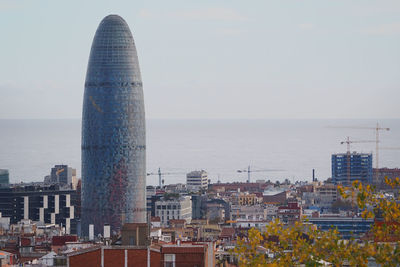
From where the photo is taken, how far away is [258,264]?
24.9 m

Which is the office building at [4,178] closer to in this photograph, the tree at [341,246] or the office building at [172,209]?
the office building at [172,209]

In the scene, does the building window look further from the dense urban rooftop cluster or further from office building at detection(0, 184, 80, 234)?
office building at detection(0, 184, 80, 234)

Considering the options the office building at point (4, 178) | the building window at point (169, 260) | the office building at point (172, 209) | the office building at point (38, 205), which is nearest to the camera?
the building window at point (169, 260)

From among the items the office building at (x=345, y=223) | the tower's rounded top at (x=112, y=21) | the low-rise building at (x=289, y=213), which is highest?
the tower's rounded top at (x=112, y=21)

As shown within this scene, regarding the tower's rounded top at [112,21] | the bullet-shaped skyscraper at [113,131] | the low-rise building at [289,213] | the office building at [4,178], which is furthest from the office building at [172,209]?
the tower's rounded top at [112,21]

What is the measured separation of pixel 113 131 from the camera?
445 feet

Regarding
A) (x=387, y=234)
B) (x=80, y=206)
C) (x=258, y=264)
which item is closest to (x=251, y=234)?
(x=258, y=264)

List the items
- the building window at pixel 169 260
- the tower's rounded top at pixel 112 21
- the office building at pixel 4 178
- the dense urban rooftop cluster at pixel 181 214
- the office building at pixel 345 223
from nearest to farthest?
the building window at pixel 169 260 < the dense urban rooftop cluster at pixel 181 214 < the office building at pixel 345 223 < the tower's rounded top at pixel 112 21 < the office building at pixel 4 178

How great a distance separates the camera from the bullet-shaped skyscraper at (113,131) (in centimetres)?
13412

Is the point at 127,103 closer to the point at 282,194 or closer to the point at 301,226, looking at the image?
the point at 282,194

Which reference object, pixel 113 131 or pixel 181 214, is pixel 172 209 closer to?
pixel 181 214

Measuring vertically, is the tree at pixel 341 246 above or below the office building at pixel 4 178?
below

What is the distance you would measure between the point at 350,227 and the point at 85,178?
27.0 m

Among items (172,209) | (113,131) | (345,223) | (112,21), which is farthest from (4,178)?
(345,223)
